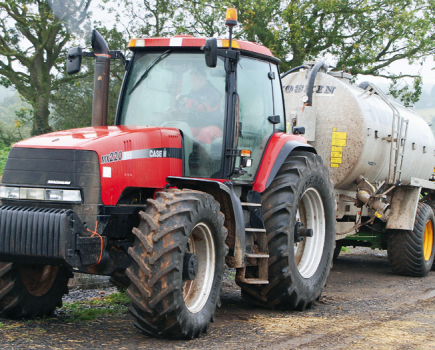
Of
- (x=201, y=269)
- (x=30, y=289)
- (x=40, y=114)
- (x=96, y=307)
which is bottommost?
(x=96, y=307)

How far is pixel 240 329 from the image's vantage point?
5.42 m

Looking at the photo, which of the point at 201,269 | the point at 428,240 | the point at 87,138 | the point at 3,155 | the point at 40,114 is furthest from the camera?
the point at 40,114

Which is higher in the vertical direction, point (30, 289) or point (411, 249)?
point (30, 289)

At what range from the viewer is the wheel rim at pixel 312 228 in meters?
7.13

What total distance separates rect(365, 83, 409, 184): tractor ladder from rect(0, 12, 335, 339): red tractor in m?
3.02

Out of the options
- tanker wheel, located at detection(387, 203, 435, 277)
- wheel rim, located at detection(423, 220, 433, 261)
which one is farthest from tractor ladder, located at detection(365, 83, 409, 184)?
wheel rim, located at detection(423, 220, 433, 261)

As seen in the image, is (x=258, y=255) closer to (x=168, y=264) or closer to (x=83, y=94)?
(x=168, y=264)

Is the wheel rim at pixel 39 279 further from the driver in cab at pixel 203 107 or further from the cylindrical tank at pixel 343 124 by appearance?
the cylindrical tank at pixel 343 124

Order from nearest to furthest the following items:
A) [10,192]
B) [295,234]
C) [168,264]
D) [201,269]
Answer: [168,264] < [10,192] < [201,269] < [295,234]

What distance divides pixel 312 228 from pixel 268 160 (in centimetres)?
133

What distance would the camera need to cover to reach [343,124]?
906 cm

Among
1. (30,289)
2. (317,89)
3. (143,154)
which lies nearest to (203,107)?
(143,154)

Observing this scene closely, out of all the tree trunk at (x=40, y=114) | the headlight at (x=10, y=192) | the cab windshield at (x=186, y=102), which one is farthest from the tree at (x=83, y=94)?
the headlight at (x=10, y=192)

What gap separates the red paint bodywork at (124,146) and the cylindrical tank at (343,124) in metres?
3.94
